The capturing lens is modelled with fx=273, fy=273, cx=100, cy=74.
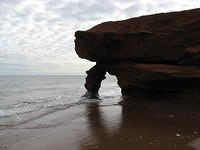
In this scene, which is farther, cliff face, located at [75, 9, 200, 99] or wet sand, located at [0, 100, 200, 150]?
cliff face, located at [75, 9, 200, 99]

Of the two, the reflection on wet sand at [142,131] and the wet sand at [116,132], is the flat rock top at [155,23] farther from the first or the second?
the reflection on wet sand at [142,131]

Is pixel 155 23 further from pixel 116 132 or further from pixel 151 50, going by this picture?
pixel 116 132

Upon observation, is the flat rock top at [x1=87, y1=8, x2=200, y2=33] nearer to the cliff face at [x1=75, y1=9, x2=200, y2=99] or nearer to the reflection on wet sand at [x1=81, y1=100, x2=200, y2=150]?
the cliff face at [x1=75, y1=9, x2=200, y2=99]

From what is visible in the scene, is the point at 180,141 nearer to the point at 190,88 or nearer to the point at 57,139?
the point at 57,139

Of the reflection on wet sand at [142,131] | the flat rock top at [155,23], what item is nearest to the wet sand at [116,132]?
the reflection on wet sand at [142,131]

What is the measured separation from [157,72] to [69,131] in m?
5.34

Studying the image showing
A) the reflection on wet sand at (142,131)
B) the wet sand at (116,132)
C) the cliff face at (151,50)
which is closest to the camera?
the reflection on wet sand at (142,131)

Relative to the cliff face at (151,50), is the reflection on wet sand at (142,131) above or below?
below

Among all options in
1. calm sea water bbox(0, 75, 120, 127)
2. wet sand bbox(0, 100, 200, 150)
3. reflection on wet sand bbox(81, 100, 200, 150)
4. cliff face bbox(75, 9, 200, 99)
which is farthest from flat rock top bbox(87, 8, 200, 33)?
calm sea water bbox(0, 75, 120, 127)

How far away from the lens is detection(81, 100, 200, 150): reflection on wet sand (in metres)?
6.79

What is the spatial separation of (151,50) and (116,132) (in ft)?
20.6

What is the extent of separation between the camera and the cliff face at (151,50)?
11.8 metres

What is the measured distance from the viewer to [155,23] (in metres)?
12.9

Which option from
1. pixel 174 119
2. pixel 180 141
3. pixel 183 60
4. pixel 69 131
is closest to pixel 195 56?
pixel 183 60
